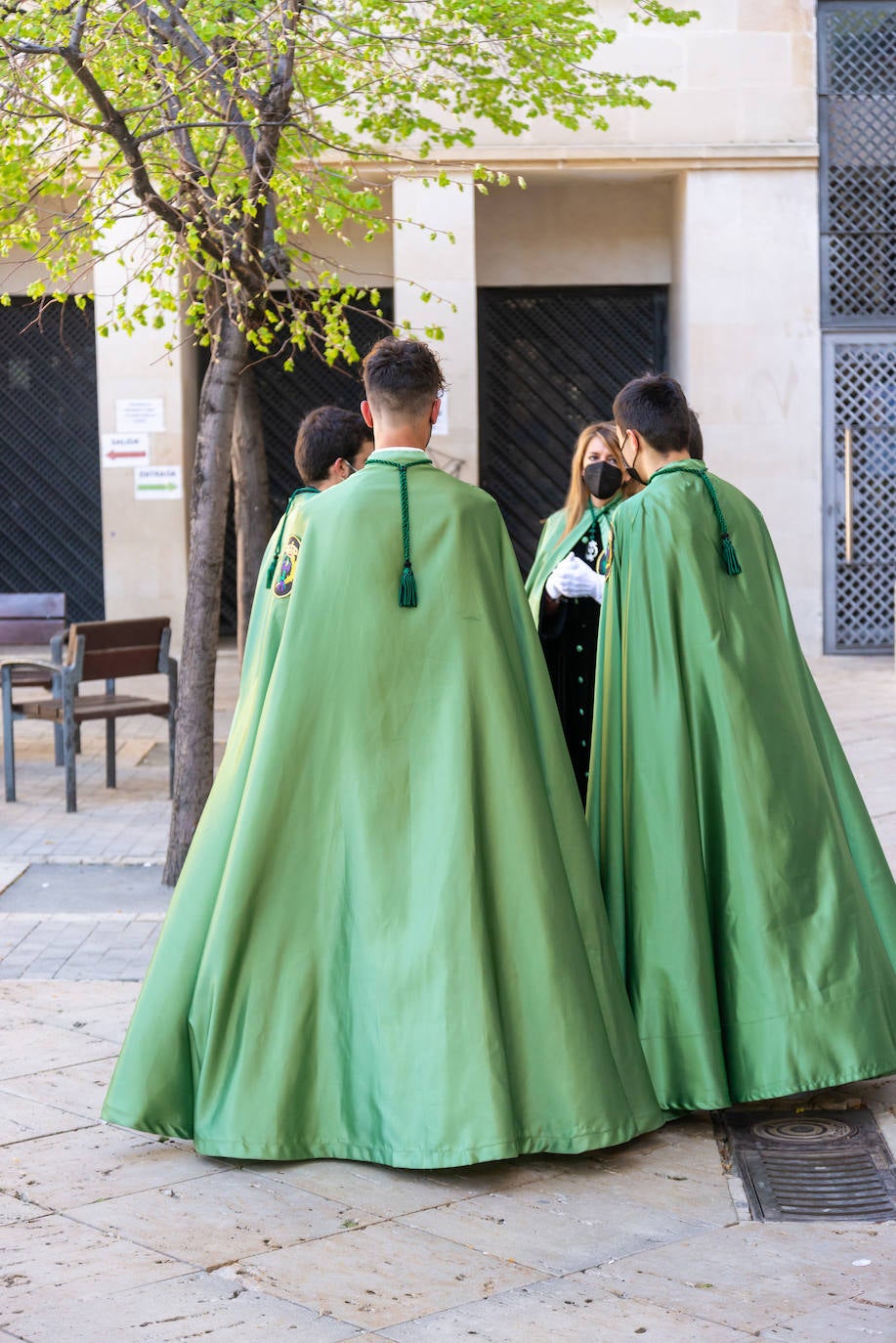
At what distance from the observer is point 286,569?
436 cm

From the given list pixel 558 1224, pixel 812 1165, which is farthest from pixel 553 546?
pixel 558 1224

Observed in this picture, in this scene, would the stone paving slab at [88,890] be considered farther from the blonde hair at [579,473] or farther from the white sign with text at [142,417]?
the white sign with text at [142,417]

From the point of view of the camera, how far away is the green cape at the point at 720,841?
439 cm

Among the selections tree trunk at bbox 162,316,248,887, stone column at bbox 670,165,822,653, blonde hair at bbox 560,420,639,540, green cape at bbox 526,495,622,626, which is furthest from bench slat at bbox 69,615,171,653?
stone column at bbox 670,165,822,653

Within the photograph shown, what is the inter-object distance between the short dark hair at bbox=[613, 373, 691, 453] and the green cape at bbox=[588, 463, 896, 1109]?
12cm

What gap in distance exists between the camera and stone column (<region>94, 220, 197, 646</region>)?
53.4 feet

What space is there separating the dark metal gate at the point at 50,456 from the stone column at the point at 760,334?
639cm

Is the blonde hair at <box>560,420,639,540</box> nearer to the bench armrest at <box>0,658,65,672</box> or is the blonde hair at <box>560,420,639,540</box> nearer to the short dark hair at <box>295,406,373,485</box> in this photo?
the short dark hair at <box>295,406,373,485</box>

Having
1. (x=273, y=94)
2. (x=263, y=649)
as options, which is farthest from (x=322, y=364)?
(x=263, y=649)

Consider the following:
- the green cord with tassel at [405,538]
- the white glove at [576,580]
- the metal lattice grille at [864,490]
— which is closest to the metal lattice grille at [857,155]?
the metal lattice grille at [864,490]

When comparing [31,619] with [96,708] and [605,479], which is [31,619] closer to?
[96,708]

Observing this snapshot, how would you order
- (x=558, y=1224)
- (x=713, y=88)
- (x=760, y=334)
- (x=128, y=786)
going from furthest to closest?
(x=760, y=334) → (x=713, y=88) → (x=128, y=786) → (x=558, y=1224)

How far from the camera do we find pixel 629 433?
194 inches

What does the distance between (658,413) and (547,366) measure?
13596 millimetres
